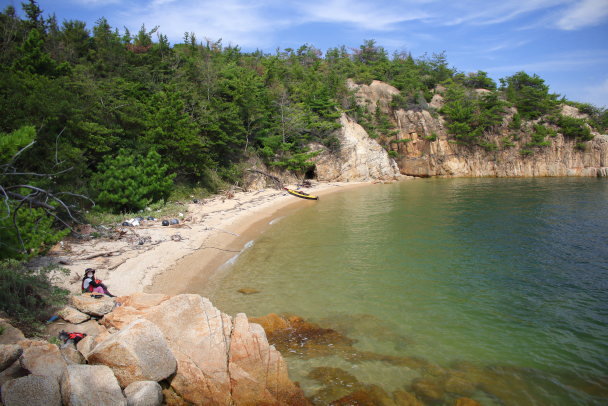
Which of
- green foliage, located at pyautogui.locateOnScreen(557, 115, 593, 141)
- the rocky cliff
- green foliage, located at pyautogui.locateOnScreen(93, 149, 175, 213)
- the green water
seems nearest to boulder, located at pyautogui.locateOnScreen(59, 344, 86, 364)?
the green water

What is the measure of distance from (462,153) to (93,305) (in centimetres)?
5354

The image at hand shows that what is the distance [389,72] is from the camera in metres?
57.9

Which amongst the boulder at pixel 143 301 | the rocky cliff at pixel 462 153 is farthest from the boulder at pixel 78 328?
the rocky cliff at pixel 462 153

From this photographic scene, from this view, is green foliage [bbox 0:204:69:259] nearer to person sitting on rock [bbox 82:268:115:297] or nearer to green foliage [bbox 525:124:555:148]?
person sitting on rock [bbox 82:268:115:297]

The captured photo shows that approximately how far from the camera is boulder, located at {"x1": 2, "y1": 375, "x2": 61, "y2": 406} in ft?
14.5

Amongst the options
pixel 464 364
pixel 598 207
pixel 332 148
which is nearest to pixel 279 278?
pixel 464 364

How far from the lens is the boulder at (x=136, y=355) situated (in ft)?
18.4

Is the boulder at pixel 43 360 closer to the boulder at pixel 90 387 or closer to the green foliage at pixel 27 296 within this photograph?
the boulder at pixel 90 387

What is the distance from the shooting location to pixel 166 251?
531 inches

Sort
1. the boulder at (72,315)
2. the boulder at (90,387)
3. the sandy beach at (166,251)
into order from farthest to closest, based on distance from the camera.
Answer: the sandy beach at (166,251), the boulder at (72,315), the boulder at (90,387)

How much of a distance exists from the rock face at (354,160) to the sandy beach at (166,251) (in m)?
21.6

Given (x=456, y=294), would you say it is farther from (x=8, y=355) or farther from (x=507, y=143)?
(x=507, y=143)

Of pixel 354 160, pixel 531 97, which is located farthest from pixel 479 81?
pixel 354 160

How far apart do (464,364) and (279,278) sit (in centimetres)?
682
